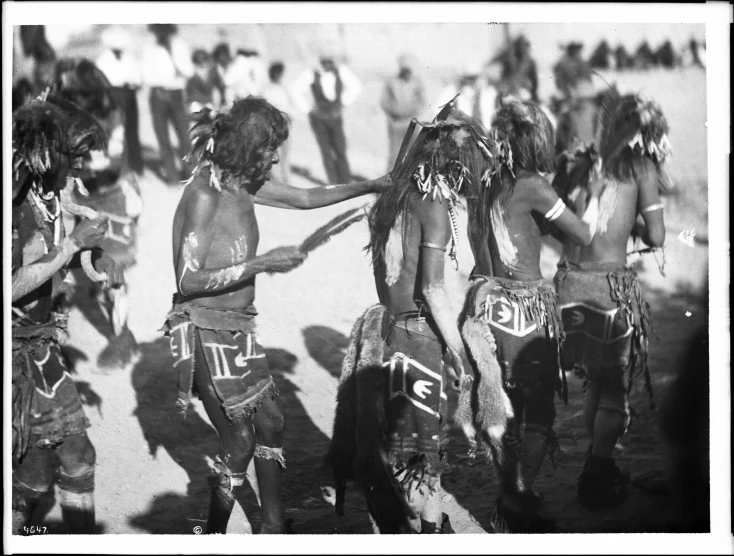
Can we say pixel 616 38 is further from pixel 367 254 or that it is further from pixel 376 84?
pixel 367 254

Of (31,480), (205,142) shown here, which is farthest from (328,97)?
(31,480)

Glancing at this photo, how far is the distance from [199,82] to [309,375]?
1670mm

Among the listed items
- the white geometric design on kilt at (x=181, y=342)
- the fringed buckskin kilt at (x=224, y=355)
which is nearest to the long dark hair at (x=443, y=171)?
the fringed buckskin kilt at (x=224, y=355)

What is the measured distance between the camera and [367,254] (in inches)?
213

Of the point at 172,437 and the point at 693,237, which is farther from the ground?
the point at 693,237

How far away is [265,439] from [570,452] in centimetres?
165

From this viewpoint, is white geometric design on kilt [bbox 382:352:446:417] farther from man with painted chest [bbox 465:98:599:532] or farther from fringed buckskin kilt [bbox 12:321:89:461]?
fringed buckskin kilt [bbox 12:321:89:461]

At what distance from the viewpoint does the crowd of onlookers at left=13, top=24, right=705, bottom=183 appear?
536 centimetres

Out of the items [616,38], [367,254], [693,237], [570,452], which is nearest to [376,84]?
[367,254]

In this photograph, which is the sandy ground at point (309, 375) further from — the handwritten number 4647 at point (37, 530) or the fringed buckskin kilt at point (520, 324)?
the fringed buckskin kilt at point (520, 324)

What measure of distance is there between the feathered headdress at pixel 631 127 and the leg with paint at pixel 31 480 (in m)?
3.40

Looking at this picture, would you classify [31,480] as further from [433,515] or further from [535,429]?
[535,429]

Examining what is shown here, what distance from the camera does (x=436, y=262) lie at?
5.23m

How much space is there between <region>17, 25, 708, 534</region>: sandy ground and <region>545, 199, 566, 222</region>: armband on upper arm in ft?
0.63
